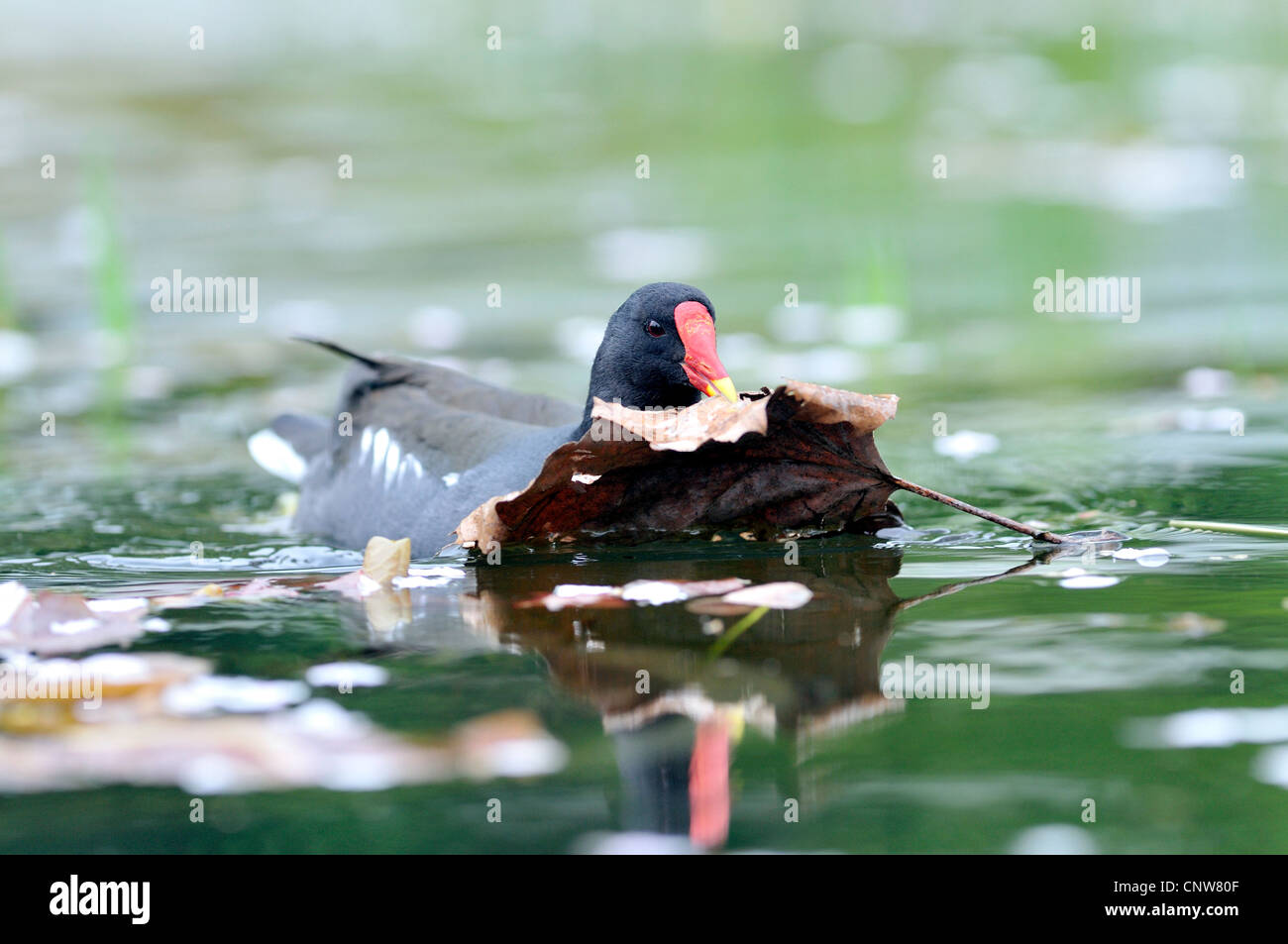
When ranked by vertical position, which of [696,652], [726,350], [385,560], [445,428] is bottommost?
[696,652]

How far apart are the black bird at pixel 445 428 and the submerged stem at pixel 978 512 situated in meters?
0.55

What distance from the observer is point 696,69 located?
14.7 metres

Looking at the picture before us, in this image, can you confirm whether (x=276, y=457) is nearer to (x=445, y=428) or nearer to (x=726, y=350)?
(x=445, y=428)

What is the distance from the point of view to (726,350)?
7.70 m

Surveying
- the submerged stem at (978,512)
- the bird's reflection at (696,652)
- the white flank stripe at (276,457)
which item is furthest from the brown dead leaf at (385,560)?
the white flank stripe at (276,457)

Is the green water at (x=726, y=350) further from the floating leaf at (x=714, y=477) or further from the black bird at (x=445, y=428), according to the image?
the black bird at (x=445, y=428)

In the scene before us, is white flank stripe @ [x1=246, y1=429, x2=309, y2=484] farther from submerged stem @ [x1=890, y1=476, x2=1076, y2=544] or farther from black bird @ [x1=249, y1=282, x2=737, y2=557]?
submerged stem @ [x1=890, y1=476, x2=1076, y2=544]

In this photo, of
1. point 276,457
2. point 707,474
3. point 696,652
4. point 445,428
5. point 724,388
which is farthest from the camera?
point 276,457

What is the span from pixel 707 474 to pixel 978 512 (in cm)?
67

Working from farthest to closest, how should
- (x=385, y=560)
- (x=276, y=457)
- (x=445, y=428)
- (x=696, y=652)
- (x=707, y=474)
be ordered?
(x=276, y=457)
(x=445, y=428)
(x=707, y=474)
(x=385, y=560)
(x=696, y=652)

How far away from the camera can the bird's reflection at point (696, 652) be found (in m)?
2.63

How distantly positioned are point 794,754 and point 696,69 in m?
12.7

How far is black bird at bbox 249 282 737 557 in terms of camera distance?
4.33 metres

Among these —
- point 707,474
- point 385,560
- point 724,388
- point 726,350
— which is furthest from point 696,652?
point 726,350
